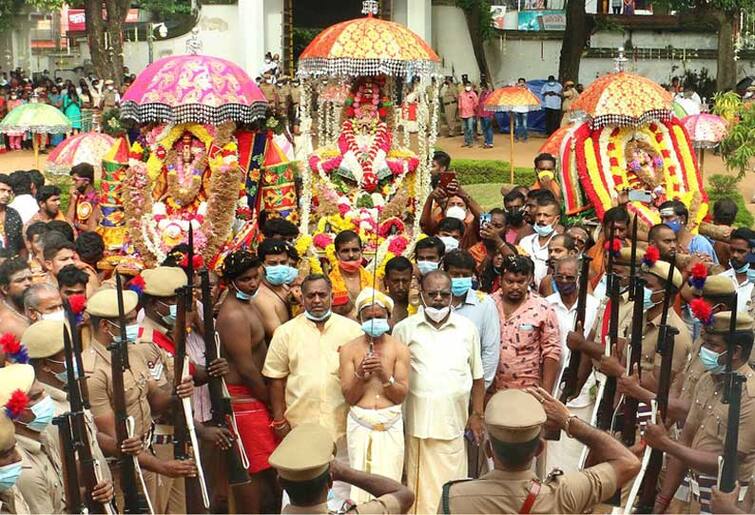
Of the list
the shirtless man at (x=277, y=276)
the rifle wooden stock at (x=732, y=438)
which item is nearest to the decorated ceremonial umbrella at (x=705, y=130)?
the shirtless man at (x=277, y=276)

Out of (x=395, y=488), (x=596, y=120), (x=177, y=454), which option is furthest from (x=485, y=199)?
(x=395, y=488)

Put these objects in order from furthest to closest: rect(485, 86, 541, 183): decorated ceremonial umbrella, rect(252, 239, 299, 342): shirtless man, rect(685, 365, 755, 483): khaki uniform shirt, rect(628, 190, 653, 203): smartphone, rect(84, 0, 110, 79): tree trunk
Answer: rect(84, 0, 110, 79): tree trunk < rect(485, 86, 541, 183): decorated ceremonial umbrella < rect(628, 190, 653, 203): smartphone < rect(252, 239, 299, 342): shirtless man < rect(685, 365, 755, 483): khaki uniform shirt

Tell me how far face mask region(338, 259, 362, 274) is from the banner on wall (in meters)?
21.9

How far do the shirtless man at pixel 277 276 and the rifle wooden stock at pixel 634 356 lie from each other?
212 centimetres

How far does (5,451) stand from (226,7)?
2109 cm

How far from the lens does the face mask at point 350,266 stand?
7.50 metres

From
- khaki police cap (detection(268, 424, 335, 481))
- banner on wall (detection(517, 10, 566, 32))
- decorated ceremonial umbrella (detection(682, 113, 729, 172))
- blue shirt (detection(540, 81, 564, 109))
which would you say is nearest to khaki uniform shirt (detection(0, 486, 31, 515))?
khaki police cap (detection(268, 424, 335, 481))

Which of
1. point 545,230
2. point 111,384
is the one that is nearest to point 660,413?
point 111,384

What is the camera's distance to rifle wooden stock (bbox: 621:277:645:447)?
5.35 m

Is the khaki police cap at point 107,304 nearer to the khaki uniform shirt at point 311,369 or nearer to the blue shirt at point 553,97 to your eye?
the khaki uniform shirt at point 311,369

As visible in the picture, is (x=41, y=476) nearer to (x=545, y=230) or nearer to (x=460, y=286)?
(x=460, y=286)

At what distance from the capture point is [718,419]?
187 inches

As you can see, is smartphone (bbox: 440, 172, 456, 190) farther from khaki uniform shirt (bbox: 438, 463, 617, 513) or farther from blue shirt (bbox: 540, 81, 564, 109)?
blue shirt (bbox: 540, 81, 564, 109)

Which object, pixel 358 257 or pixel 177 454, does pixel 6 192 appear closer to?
pixel 358 257
